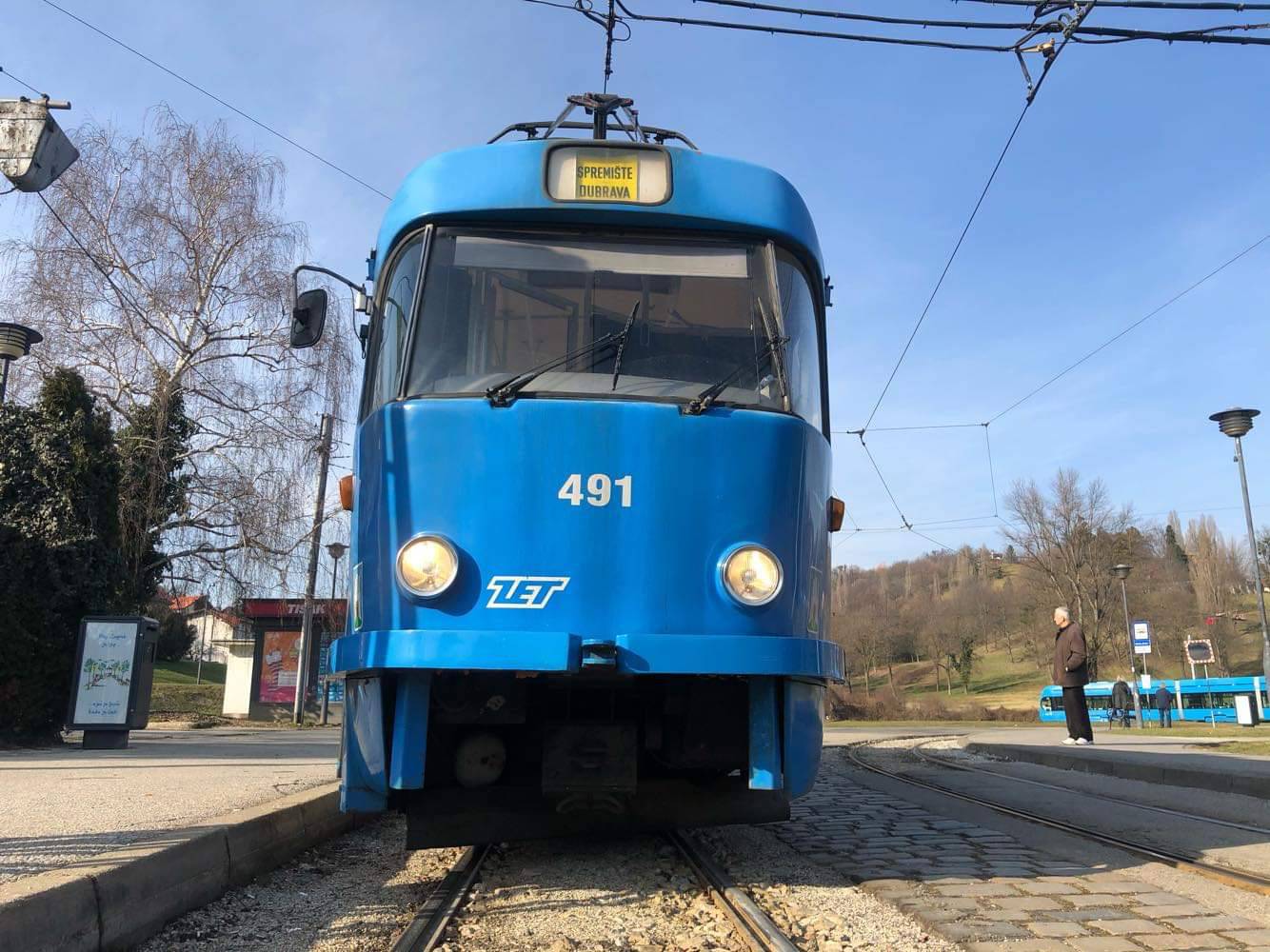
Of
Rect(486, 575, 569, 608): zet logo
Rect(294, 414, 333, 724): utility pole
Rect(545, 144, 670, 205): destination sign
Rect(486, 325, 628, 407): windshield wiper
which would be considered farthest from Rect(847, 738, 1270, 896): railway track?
Rect(294, 414, 333, 724): utility pole

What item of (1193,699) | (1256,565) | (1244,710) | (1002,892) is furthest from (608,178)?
(1193,699)

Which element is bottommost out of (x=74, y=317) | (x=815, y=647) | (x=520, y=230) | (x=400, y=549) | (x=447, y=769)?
(x=447, y=769)

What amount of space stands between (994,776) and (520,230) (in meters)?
8.08

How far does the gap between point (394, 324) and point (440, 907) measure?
2662 millimetres

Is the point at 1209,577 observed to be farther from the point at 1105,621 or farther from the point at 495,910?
the point at 495,910

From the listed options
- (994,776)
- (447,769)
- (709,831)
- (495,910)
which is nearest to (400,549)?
(447,769)

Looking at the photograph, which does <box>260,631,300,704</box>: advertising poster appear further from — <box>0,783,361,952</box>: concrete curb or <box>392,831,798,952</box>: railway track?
<box>392,831,798,952</box>: railway track

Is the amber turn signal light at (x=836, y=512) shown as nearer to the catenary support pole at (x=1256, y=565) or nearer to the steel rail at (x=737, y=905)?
the steel rail at (x=737, y=905)

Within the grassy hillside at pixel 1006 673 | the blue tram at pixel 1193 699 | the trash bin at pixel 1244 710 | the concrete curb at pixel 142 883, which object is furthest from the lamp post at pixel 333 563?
the grassy hillside at pixel 1006 673

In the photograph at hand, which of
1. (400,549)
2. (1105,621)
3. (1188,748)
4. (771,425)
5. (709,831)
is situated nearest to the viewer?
(400,549)

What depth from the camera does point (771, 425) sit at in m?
4.57

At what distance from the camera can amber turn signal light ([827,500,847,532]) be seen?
5645mm

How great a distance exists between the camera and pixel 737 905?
13.6 feet

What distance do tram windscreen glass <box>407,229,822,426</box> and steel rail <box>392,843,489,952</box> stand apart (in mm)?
2206
